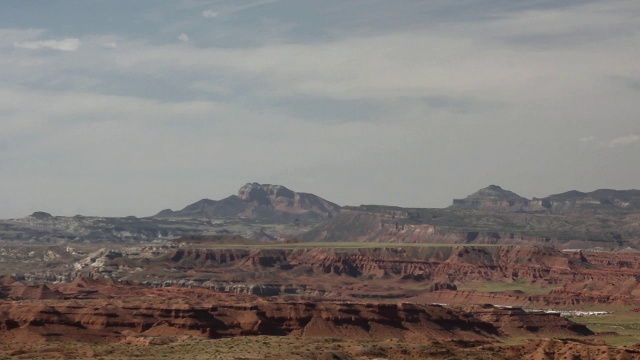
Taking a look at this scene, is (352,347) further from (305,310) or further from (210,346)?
(305,310)

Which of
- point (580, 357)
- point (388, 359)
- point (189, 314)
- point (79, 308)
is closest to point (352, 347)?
point (388, 359)

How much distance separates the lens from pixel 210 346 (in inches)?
5374

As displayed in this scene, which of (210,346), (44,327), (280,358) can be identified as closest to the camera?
(280,358)

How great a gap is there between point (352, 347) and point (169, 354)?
25.2 meters

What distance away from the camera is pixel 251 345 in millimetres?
137375

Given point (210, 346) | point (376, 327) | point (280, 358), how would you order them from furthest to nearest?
point (376, 327), point (210, 346), point (280, 358)

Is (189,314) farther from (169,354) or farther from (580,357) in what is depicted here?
(580,357)

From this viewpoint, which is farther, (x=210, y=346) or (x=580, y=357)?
(x=210, y=346)

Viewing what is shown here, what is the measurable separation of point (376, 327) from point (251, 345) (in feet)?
208

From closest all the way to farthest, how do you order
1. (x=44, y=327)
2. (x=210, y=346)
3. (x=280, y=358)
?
1. (x=280, y=358)
2. (x=210, y=346)
3. (x=44, y=327)

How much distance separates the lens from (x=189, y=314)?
186625 millimetres

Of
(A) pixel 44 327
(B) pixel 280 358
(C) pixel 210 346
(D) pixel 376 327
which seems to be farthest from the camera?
(D) pixel 376 327

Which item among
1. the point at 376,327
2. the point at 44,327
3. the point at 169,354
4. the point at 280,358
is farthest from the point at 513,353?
the point at 44,327

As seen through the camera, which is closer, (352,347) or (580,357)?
(580,357)
